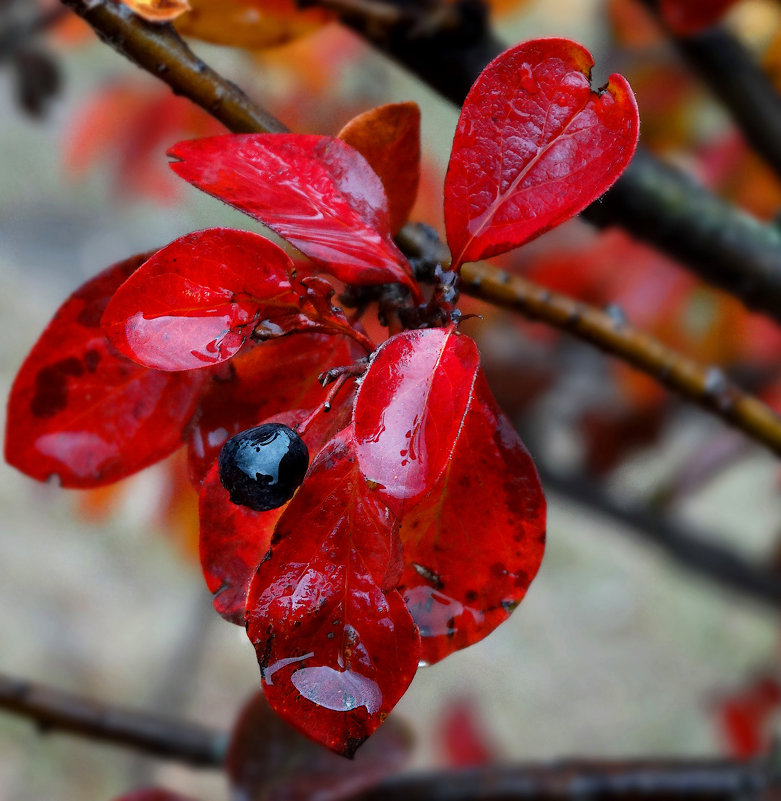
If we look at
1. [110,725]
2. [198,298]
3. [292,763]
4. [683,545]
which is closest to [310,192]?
[198,298]

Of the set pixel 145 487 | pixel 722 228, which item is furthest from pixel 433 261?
pixel 145 487

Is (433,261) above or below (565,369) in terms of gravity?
above

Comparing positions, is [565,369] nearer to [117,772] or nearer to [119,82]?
[119,82]

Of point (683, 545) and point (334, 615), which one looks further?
point (683, 545)

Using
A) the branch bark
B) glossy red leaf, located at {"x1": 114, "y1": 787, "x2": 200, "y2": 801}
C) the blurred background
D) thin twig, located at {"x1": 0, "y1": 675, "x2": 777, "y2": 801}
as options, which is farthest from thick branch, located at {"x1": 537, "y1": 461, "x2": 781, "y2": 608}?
glossy red leaf, located at {"x1": 114, "y1": 787, "x2": 200, "y2": 801}

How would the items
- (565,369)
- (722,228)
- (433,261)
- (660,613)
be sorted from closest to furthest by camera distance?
(433,261) → (722,228) → (565,369) → (660,613)

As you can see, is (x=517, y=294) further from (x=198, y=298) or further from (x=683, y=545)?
(x=683, y=545)

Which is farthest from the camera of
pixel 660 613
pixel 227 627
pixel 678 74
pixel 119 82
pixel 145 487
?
pixel 660 613

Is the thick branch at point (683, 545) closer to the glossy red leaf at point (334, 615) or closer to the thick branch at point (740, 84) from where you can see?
the thick branch at point (740, 84)
